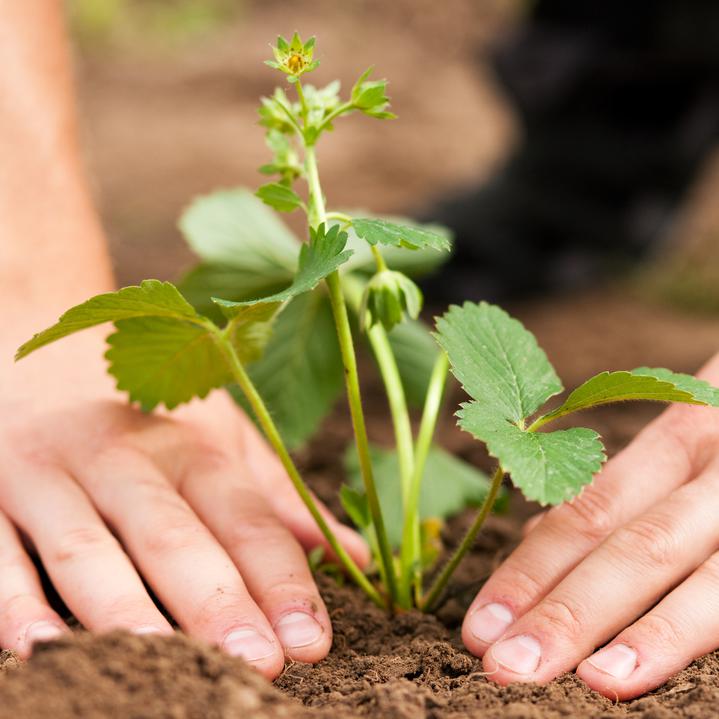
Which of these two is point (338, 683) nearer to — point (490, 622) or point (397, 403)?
point (490, 622)

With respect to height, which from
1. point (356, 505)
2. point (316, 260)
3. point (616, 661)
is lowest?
point (616, 661)

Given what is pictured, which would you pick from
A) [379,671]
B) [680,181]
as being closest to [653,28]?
[680,181]

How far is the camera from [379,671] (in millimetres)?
981

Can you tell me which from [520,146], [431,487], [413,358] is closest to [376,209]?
[520,146]

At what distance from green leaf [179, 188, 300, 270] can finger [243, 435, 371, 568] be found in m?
0.29

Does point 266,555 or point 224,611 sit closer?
point 224,611

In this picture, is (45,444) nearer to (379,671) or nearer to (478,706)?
(379,671)

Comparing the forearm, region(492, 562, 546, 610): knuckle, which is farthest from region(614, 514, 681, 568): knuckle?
the forearm

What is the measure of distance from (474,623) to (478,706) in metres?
0.15

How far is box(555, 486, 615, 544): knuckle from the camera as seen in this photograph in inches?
44.5

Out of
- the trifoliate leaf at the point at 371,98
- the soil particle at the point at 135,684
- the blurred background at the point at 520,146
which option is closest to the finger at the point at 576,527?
the soil particle at the point at 135,684

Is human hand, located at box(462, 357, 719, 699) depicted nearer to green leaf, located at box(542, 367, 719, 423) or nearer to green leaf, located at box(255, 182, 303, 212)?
green leaf, located at box(542, 367, 719, 423)

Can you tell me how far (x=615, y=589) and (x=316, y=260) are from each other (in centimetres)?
51

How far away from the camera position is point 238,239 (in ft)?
4.88
